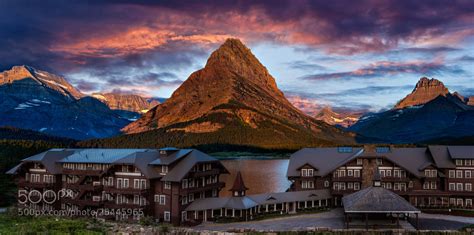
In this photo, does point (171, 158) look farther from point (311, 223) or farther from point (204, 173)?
point (311, 223)

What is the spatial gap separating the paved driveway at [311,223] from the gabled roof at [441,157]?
11.3 meters

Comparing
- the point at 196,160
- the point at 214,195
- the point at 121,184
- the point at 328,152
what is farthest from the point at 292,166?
the point at 121,184

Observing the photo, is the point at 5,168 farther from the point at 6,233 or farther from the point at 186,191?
the point at 6,233

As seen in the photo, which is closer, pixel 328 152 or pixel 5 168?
pixel 328 152

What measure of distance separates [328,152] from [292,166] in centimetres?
751

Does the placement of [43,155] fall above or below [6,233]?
above

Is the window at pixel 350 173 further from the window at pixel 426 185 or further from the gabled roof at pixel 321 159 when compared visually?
the window at pixel 426 185

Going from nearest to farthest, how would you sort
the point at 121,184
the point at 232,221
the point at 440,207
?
the point at 232,221 → the point at 121,184 → the point at 440,207

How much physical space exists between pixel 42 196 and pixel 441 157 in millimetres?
63703

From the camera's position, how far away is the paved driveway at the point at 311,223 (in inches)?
2202

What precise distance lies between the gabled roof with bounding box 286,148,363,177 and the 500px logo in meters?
35.8

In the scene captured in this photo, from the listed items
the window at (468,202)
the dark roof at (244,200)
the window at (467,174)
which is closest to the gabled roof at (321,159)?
the dark roof at (244,200)

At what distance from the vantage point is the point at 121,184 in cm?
6694

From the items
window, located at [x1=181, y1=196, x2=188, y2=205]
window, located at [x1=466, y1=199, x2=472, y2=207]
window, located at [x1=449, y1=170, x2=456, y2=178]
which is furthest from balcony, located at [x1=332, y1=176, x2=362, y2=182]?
window, located at [x1=181, y1=196, x2=188, y2=205]
